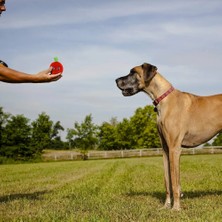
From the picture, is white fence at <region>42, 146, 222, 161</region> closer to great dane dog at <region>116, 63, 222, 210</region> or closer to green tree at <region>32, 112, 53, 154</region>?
green tree at <region>32, 112, 53, 154</region>

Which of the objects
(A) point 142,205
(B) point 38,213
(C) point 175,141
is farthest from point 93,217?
(C) point 175,141

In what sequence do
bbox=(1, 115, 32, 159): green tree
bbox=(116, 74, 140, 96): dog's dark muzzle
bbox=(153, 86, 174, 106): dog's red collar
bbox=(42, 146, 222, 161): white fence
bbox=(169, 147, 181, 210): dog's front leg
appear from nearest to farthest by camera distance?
1. bbox=(169, 147, 181, 210): dog's front leg
2. bbox=(153, 86, 174, 106): dog's red collar
3. bbox=(116, 74, 140, 96): dog's dark muzzle
4. bbox=(42, 146, 222, 161): white fence
5. bbox=(1, 115, 32, 159): green tree

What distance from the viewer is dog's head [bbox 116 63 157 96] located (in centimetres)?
715

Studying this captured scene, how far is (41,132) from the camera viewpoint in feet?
229

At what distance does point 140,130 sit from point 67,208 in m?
62.5

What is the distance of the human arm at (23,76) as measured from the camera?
4848mm

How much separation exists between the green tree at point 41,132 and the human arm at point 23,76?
5989 centimetres

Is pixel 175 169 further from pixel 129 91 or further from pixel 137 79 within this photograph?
pixel 137 79

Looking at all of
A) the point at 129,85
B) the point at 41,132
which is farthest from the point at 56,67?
the point at 41,132

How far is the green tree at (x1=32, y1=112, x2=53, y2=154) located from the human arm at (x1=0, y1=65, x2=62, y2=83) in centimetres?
5989

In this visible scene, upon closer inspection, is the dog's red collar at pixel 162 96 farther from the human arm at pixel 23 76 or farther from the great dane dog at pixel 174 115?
the human arm at pixel 23 76

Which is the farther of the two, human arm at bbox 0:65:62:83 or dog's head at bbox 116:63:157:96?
dog's head at bbox 116:63:157:96

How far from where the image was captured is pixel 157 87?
7125 millimetres

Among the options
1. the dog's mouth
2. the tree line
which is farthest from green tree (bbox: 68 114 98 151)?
the dog's mouth
